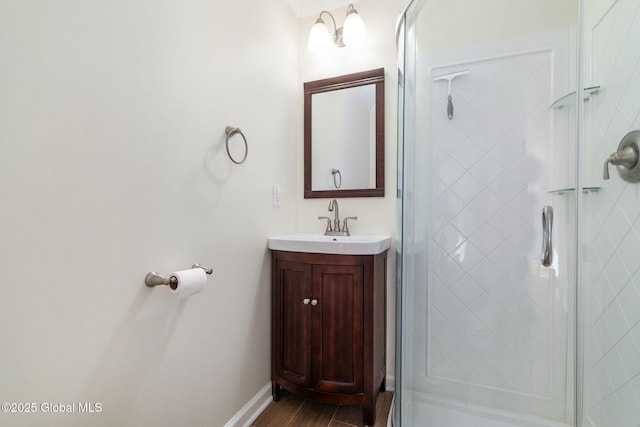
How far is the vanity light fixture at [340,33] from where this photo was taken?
177cm

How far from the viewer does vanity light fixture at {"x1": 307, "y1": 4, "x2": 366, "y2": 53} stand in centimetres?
177

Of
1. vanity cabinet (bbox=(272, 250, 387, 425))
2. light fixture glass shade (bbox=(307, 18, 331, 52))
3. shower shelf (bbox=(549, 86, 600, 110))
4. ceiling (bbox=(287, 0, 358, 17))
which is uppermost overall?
ceiling (bbox=(287, 0, 358, 17))

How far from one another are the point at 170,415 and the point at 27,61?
45.3 inches

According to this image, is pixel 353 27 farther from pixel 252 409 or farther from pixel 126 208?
pixel 252 409

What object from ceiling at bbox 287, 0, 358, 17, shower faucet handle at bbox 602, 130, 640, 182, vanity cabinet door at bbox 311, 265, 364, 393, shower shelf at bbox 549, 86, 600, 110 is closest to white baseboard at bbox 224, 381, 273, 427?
vanity cabinet door at bbox 311, 265, 364, 393

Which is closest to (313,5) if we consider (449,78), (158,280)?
(449,78)

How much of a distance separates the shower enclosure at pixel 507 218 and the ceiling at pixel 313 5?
0.73m

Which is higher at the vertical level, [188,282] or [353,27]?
[353,27]

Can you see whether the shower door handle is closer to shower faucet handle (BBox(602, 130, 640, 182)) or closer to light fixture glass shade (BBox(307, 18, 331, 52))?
shower faucet handle (BBox(602, 130, 640, 182))

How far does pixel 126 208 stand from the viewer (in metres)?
0.90

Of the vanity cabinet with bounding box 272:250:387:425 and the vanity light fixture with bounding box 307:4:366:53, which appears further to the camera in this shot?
the vanity light fixture with bounding box 307:4:366:53

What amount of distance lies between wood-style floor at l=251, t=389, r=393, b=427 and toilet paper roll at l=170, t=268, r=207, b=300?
2.96ft

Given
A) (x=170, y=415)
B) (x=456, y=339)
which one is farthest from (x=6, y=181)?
(x=456, y=339)

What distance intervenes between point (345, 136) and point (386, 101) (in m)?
0.33
